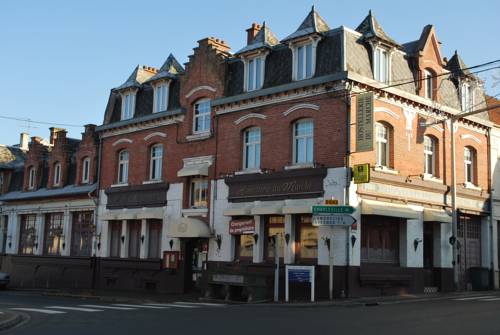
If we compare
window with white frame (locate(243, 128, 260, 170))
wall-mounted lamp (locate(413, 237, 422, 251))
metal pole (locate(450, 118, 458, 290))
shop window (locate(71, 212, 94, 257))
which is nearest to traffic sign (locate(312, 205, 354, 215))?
window with white frame (locate(243, 128, 260, 170))

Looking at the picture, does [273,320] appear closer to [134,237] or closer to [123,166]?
[134,237]

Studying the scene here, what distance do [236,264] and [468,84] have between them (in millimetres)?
14754

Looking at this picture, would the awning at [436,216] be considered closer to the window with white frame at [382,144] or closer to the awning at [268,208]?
the window with white frame at [382,144]

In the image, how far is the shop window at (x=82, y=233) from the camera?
120 ft

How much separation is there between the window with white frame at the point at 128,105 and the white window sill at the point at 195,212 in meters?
7.29

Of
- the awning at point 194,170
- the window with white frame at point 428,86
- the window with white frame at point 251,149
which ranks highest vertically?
the window with white frame at point 428,86

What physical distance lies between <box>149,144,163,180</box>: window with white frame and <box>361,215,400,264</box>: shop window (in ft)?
39.3

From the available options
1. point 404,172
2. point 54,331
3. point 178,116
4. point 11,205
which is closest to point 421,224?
point 404,172

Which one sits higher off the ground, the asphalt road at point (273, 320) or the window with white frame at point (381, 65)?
the window with white frame at point (381, 65)

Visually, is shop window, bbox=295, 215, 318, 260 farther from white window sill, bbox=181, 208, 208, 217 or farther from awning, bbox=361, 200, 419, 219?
white window sill, bbox=181, 208, 208, 217

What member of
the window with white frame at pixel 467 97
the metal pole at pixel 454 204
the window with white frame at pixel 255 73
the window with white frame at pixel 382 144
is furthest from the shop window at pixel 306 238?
the window with white frame at pixel 467 97

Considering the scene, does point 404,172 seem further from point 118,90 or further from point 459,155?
point 118,90

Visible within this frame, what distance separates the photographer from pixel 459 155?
29.8m

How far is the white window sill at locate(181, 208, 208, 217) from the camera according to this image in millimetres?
28969
